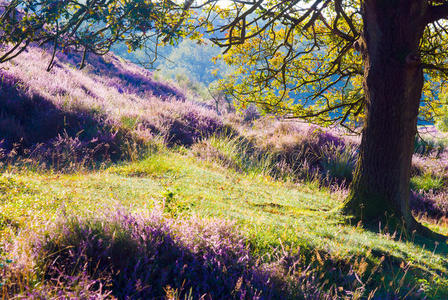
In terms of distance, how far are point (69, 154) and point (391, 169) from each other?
6092 millimetres

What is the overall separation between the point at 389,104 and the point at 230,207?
2.88 meters

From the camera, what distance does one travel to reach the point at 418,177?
1074 cm

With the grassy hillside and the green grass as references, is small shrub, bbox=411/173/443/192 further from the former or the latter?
the green grass

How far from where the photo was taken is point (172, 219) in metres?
3.18

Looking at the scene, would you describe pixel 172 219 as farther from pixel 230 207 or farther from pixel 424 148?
pixel 424 148

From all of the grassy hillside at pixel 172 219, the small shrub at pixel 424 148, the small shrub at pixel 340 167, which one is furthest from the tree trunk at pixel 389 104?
the small shrub at pixel 424 148

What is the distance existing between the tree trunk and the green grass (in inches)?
22.2

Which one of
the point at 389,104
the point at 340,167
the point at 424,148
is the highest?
the point at 424,148

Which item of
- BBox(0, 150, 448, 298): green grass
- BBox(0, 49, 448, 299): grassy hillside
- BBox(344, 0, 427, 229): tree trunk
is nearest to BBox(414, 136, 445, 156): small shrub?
BBox(0, 49, 448, 299): grassy hillside

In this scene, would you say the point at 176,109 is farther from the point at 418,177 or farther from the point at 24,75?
the point at 418,177

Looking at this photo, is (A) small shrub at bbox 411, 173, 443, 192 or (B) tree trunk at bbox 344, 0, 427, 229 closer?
(B) tree trunk at bbox 344, 0, 427, 229

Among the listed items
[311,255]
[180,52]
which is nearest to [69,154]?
[311,255]

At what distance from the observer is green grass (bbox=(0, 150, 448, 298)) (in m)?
3.47

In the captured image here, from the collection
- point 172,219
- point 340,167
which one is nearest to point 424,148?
point 340,167
